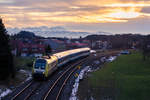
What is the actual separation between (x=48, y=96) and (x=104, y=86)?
7796 mm

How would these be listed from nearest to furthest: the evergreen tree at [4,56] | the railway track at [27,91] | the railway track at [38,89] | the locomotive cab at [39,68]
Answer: the railway track at [27,91]
the railway track at [38,89]
the evergreen tree at [4,56]
the locomotive cab at [39,68]

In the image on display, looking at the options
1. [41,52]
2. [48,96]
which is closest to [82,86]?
[48,96]

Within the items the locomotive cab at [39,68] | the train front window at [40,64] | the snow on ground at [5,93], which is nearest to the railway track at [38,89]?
the snow on ground at [5,93]

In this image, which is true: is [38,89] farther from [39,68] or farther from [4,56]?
[4,56]

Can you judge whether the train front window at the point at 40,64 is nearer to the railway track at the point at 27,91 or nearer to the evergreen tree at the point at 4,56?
the railway track at the point at 27,91

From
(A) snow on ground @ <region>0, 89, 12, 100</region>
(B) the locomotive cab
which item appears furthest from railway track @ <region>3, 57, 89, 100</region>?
(B) the locomotive cab

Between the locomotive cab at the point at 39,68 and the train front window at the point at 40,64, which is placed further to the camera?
the train front window at the point at 40,64

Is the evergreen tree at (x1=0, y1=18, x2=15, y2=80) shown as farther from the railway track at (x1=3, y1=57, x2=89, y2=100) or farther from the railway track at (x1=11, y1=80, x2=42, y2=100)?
the railway track at (x1=11, y1=80, x2=42, y2=100)

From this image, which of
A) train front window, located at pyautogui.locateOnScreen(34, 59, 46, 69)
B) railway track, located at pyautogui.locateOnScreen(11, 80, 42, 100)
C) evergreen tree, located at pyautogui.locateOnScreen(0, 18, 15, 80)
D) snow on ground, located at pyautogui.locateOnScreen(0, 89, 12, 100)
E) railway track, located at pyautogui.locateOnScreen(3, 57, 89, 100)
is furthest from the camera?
train front window, located at pyautogui.locateOnScreen(34, 59, 46, 69)

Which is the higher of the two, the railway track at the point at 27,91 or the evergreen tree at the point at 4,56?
the evergreen tree at the point at 4,56

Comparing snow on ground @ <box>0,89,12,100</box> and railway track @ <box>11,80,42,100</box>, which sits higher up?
snow on ground @ <box>0,89,12,100</box>

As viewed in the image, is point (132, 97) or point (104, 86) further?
point (104, 86)

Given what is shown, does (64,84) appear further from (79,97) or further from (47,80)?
(79,97)

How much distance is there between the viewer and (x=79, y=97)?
23750 millimetres
